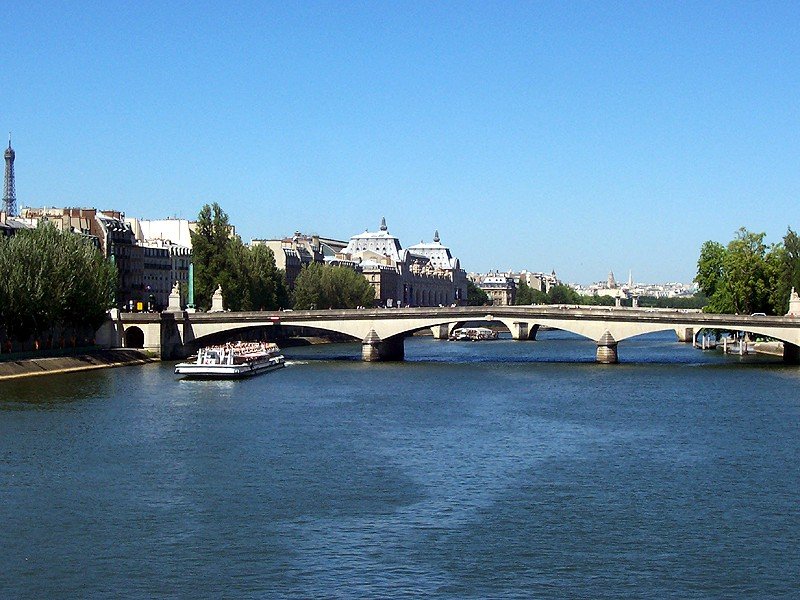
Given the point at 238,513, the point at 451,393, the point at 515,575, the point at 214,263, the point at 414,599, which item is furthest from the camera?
the point at 214,263

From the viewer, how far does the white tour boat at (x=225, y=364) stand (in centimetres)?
8000

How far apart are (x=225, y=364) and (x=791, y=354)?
127ft

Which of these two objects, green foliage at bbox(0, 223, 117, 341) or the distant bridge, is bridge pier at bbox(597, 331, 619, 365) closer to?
the distant bridge

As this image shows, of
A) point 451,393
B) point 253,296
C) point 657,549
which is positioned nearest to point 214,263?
point 253,296

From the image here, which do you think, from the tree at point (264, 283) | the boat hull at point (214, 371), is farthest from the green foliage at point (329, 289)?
the boat hull at point (214, 371)

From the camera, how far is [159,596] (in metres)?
Answer: 29.3

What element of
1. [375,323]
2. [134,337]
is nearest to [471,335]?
[375,323]

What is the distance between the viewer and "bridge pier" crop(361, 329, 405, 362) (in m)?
98.9

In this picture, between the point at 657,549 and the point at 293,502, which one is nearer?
the point at 657,549

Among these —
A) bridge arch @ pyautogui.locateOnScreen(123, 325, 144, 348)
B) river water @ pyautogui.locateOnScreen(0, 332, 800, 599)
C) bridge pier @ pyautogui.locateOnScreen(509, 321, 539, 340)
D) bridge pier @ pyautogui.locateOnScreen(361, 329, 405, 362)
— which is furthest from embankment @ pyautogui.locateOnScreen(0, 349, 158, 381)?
bridge pier @ pyautogui.locateOnScreen(509, 321, 539, 340)

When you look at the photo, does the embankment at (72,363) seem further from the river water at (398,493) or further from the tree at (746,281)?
the tree at (746,281)

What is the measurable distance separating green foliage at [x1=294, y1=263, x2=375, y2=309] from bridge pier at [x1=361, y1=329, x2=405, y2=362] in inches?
1431

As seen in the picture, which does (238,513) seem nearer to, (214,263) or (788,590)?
(788,590)

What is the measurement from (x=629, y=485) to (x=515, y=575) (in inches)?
446
